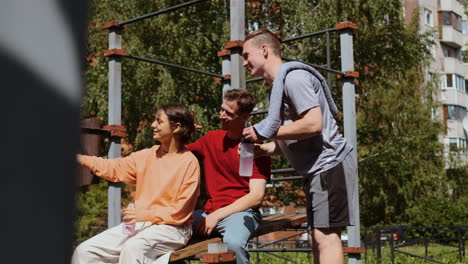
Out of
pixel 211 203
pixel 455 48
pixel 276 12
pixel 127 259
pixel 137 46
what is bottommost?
pixel 127 259

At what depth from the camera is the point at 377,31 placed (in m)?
20.2

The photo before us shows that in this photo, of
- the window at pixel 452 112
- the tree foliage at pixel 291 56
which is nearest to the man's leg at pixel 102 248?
the tree foliage at pixel 291 56

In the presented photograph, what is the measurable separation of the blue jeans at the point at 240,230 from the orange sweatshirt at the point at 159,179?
7.7 inches

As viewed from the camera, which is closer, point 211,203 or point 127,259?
point 127,259

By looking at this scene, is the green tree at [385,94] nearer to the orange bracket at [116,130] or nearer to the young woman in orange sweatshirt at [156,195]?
the orange bracket at [116,130]

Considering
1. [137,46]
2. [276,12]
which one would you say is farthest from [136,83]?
[276,12]

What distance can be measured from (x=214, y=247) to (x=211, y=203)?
26.5 inches

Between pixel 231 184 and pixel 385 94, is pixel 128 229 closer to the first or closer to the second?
pixel 231 184

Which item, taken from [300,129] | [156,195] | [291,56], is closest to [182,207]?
[156,195]

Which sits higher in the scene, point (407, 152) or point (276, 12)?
point (276, 12)

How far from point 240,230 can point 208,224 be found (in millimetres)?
211

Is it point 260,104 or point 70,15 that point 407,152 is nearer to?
point 260,104

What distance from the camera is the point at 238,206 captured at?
3.77 metres

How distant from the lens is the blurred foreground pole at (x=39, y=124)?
0.86 ft
